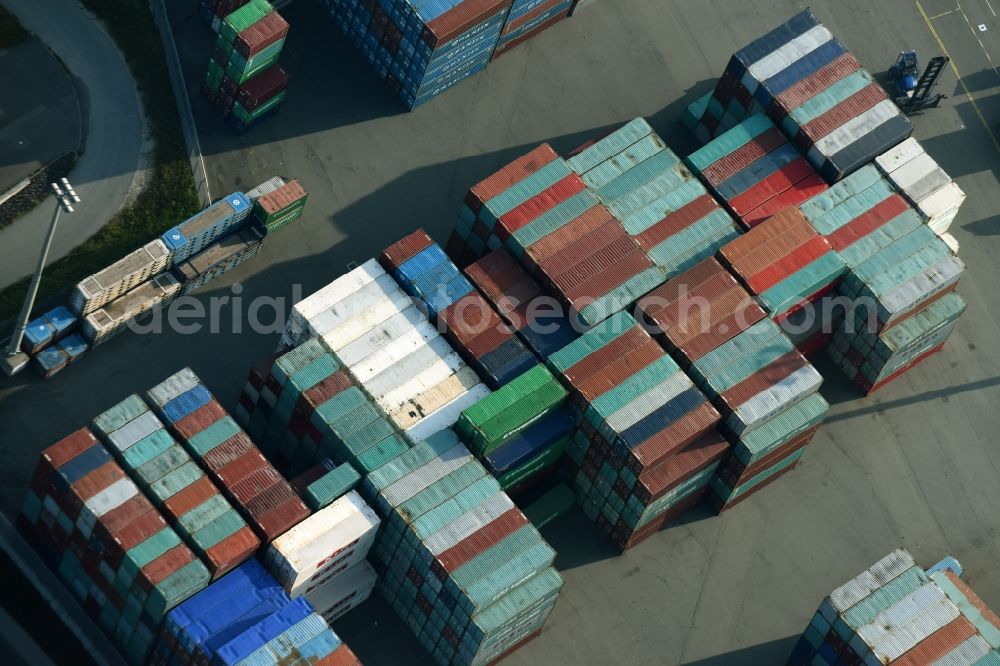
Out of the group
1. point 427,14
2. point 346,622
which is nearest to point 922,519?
point 346,622

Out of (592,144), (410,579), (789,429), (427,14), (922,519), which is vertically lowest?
(922,519)

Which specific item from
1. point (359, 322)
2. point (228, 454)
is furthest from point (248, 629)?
point (359, 322)

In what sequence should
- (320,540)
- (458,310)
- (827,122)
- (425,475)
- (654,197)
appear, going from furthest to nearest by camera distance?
(827,122) → (654,197) → (458,310) → (425,475) → (320,540)

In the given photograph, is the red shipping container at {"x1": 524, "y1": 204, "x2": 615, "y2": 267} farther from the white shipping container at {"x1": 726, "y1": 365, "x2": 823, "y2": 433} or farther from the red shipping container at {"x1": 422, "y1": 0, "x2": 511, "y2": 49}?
the red shipping container at {"x1": 422, "y1": 0, "x2": 511, "y2": 49}

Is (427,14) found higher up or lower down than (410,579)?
higher up

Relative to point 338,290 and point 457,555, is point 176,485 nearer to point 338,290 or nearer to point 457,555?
point 338,290

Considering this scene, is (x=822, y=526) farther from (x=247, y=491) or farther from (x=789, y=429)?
(x=247, y=491)

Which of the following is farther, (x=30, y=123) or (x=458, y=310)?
(x=30, y=123)

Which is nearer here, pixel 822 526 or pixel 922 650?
pixel 922 650
